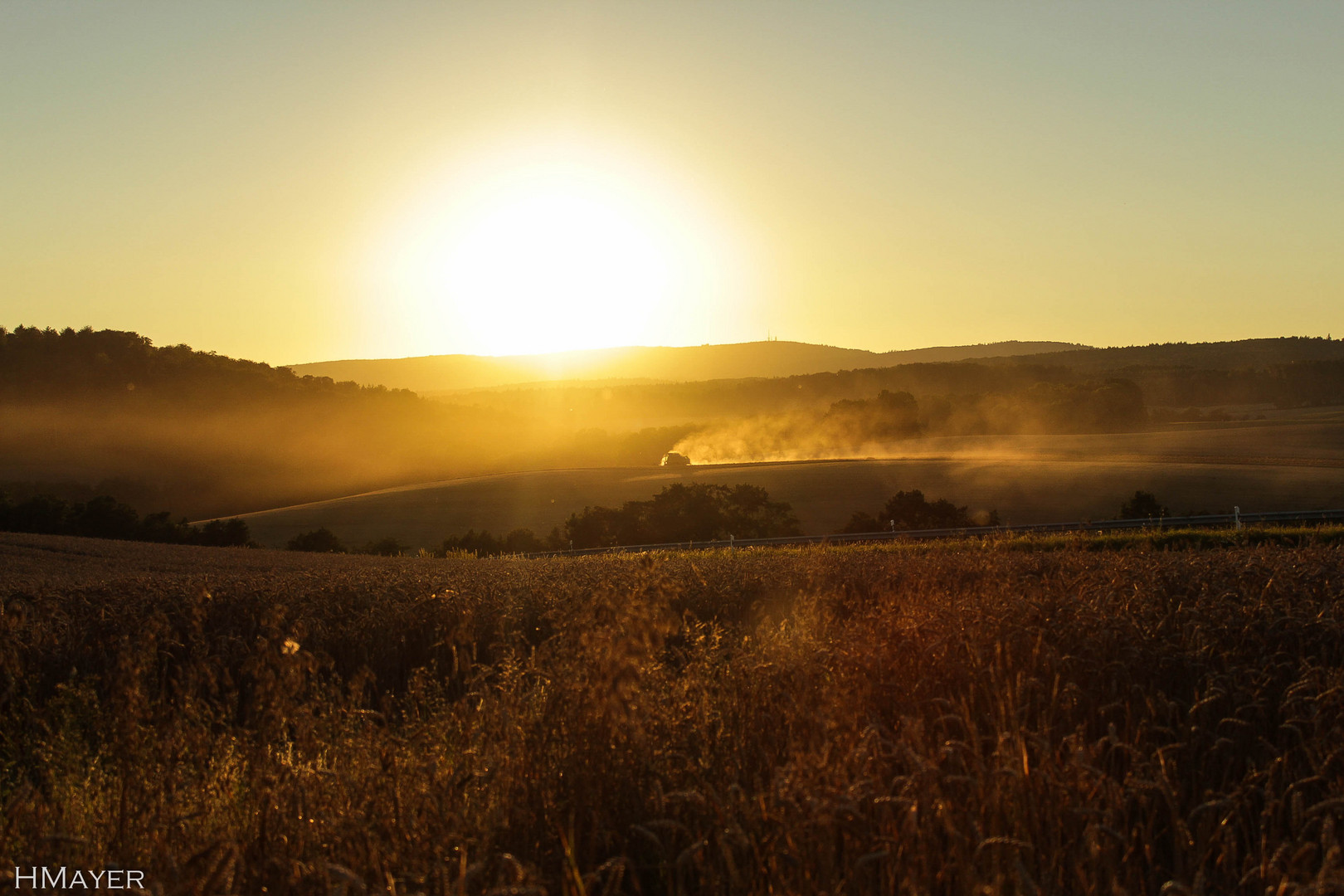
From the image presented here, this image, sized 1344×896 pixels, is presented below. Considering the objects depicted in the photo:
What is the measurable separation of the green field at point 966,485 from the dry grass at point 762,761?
32.4 metres

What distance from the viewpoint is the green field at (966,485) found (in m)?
40.5

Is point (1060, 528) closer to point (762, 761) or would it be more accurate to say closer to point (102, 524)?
point (762, 761)

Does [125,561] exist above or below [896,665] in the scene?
below

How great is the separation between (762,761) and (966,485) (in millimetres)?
45352

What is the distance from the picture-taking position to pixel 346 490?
67.0m

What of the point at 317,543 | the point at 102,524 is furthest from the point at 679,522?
the point at 102,524

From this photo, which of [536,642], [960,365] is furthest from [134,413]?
[960,365]

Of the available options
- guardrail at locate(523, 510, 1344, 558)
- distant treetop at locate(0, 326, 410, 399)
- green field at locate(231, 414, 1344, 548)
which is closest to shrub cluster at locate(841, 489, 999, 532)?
guardrail at locate(523, 510, 1344, 558)

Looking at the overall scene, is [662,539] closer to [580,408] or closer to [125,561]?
[125,561]

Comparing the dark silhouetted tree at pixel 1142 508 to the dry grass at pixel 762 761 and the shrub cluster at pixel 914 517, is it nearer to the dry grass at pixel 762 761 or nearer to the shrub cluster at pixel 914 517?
the shrub cluster at pixel 914 517

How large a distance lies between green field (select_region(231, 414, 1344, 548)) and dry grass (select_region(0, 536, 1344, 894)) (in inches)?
1277

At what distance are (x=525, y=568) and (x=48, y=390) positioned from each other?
72.9m

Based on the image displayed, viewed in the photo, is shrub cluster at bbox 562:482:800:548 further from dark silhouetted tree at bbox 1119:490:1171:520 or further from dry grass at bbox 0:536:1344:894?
dry grass at bbox 0:536:1344:894

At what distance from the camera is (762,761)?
4.16m
